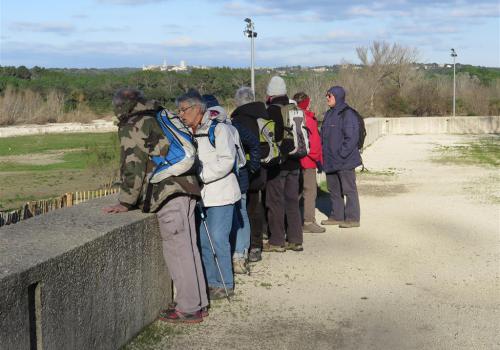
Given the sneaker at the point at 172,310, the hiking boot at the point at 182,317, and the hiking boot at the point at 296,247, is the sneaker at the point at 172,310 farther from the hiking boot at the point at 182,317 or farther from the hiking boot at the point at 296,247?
the hiking boot at the point at 296,247

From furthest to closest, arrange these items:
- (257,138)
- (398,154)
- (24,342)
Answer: (398,154) → (257,138) → (24,342)

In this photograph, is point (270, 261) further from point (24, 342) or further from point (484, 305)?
point (24, 342)

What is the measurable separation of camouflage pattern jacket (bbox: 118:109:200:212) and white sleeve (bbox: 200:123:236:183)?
0.75 m

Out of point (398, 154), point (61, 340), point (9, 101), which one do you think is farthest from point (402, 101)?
point (61, 340)

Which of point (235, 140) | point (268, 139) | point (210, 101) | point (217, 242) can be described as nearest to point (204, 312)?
point (217, 242)

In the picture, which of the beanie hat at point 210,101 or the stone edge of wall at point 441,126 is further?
the stone edge of wall at point 441,126

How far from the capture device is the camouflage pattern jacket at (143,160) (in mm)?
5438

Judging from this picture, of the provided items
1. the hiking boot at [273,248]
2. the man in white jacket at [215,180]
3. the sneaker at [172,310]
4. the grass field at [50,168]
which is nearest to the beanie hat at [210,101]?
the man in white jacket at [215,180]

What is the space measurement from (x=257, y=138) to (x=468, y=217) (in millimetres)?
4612

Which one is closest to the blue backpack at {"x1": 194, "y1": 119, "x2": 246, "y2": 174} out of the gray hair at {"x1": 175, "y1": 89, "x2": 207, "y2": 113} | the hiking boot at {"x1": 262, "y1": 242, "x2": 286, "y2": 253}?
the gray hair at {"x1": 175, "y1": 89, "x2": 207, "y2": 113}

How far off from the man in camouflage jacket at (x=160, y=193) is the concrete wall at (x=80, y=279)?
4.9 inches

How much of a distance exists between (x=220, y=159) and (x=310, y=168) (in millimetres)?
3657

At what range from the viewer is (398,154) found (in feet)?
76.2

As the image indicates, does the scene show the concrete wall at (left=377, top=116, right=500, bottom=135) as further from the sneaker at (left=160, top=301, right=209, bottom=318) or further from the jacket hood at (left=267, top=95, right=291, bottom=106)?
the sneaker at (left=160, top=301, right=209, bottom=318)
